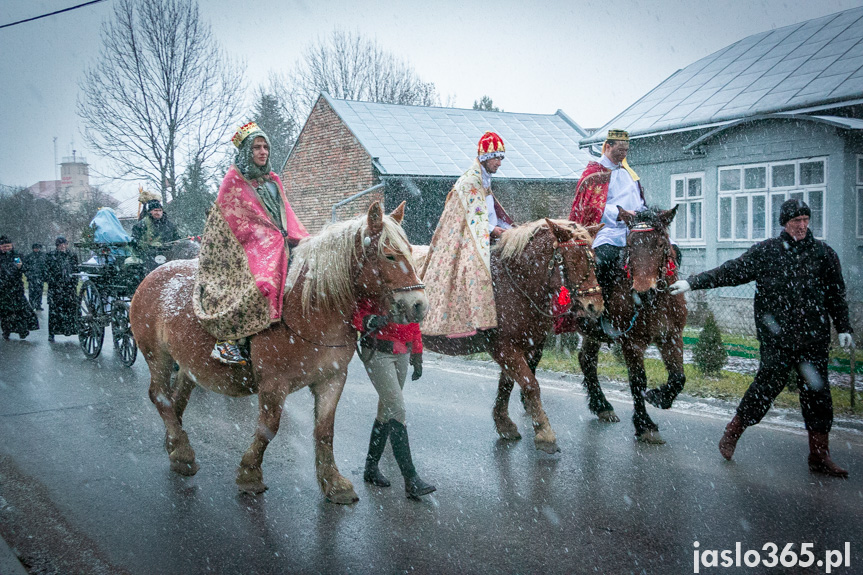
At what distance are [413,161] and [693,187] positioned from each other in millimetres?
8088

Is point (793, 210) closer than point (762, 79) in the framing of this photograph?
Yes

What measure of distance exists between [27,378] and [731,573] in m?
8.85

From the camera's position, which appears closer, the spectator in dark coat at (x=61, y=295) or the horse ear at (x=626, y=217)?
the horse ear at (x=626, y=217)

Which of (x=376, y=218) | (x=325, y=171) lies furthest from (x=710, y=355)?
(x=325, y=171)

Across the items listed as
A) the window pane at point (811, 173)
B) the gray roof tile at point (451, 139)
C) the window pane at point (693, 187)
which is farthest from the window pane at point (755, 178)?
the gray roof tile at point (451, 139)

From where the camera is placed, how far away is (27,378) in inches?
354

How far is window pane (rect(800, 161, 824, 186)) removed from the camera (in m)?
12.9

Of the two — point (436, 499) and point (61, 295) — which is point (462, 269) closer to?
point (436, 499)

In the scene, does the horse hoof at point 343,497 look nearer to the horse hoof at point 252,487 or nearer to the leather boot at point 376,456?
the leather boot at point 376,456

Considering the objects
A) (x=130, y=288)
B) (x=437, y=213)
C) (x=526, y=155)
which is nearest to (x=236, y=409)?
(x=130, y=288)

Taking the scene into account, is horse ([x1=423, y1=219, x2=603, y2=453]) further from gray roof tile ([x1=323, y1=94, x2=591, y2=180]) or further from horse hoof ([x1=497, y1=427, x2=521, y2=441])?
gray roof tile ([x1=323, y1=94, x2=591, y2=180])

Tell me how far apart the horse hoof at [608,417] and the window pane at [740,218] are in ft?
30.6

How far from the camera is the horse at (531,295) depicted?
17.0 ft

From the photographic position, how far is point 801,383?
484cm
